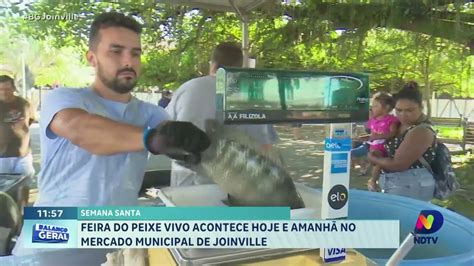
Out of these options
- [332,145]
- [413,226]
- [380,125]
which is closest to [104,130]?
[332,145]

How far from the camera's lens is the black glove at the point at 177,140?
53.1 inches

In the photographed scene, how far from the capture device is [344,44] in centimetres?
146

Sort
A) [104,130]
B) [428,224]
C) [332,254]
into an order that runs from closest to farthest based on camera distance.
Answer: [104,130]
[332,254]
[428,224]

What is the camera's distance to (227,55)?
140 centimetres

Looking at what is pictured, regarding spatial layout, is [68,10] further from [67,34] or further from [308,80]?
[308,80]

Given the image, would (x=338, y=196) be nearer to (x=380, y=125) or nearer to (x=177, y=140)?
(x=380, y=125)

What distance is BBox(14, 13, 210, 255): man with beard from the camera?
1.31m

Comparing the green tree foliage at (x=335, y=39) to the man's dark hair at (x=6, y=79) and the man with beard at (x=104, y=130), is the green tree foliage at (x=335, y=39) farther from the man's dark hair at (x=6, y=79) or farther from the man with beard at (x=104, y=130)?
the man's dark hair at (x=6, y=79)

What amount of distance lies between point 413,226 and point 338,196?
307mm

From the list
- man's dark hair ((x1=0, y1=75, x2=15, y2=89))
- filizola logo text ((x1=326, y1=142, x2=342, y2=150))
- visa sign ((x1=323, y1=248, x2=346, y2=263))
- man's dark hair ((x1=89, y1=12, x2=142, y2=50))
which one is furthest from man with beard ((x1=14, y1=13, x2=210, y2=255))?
visa sign ((x1=323, y1=248, x2=346, y2=263))

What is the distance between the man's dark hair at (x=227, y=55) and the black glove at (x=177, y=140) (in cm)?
24

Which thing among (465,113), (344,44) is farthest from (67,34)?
(465,113)

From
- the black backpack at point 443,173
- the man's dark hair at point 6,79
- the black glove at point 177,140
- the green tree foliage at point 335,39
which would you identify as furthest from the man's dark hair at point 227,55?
the black backpack at point 443,173

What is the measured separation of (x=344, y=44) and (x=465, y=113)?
1.74 ft
